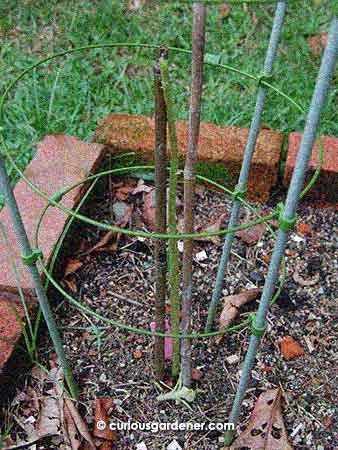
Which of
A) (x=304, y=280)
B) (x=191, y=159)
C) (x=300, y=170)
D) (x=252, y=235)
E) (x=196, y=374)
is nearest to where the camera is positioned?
(x=300, y=170)

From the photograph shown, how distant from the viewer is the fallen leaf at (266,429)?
147 cm

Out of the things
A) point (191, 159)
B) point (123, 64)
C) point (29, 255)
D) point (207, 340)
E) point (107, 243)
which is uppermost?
point (191, 159)

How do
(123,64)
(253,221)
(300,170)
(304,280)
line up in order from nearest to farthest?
(300,170)
(253,221)
(304,280)
(123,64)

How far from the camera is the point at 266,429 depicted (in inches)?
58.9

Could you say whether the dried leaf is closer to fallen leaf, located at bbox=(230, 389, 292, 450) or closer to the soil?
the soil

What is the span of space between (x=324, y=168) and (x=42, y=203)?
0.92m

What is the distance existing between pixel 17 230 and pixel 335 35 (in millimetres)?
700

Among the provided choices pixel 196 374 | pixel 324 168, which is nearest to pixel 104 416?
pixel 196 374

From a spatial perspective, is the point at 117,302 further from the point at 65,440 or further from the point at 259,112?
the point at 259,112

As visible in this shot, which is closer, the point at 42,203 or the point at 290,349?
the point at 290,349

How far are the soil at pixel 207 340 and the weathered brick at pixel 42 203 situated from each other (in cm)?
13

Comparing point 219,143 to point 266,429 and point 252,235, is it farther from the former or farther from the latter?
point 266,429

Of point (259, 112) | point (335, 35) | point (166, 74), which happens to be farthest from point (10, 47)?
point (335, 35)

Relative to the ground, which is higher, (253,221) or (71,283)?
(253,221)
